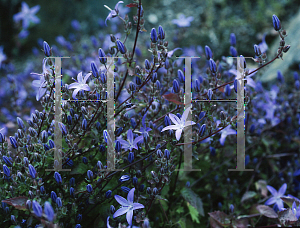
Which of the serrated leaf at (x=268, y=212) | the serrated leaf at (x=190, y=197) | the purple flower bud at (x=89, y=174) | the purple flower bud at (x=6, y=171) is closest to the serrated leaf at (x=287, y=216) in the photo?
the serrated leaf at (x=268, y=212)

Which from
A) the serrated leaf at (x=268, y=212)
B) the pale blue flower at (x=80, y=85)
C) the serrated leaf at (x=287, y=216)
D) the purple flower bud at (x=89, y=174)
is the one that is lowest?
the serrated leaf at (x=268, y=212)

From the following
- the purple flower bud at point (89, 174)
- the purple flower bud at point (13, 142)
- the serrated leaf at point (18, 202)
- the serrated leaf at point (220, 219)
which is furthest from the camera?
the serrated leaf at point (220, 219)

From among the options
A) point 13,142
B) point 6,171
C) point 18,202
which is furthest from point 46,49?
point 18,202

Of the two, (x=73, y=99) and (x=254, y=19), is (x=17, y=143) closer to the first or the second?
(x=73, y=99)

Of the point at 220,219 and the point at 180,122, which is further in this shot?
the point at 220,219


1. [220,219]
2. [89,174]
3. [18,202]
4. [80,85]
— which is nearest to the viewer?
[18,202]

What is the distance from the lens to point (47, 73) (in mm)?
1417

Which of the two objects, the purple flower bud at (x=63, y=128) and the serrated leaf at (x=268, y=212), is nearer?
the purple flower bud at (x=63, y=128)

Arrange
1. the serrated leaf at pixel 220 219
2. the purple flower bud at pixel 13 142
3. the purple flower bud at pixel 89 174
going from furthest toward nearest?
the serrated leaf at pixel 220 219
the purple flower bud at pixel 13 142
the purple flower bud at pixel 89 174

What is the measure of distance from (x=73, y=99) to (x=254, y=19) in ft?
14.3

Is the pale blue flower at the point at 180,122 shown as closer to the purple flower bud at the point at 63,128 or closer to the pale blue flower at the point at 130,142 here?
the pale blue flower at the point at 130,142

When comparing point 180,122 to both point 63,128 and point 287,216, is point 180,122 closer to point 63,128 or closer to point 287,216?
point 63,128

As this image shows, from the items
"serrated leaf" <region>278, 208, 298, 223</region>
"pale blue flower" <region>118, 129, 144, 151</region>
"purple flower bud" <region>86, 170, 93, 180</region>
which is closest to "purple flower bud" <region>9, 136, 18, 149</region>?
"purple flower bud" <region>86, 170, 93, 180</region>

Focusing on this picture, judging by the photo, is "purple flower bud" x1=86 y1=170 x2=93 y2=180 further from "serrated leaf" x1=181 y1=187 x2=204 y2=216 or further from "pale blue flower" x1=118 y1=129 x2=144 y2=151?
"serrated leaf" x1=181 y1=187 x2=204 y2=216
